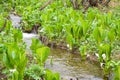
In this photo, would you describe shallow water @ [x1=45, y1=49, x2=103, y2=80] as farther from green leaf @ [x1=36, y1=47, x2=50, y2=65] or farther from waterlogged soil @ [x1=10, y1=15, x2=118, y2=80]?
green leaf @ [x1=36, y1=47, x2=50, y2=65]

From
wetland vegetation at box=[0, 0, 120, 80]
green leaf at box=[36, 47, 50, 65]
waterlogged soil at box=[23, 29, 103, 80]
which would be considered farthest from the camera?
waterlogged soil at box=[23, 29, 103, 80]

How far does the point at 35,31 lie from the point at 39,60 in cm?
445

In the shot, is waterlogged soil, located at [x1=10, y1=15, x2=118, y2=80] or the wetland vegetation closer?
the wetland vegetation

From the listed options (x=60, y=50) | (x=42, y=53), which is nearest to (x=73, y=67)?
(x=42, y=53)

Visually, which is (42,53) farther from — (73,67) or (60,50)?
(60,50)

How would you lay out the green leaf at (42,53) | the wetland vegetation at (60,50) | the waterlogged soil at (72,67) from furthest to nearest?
the waterlogged soil at (72,67), the green leaf at (42,53), the wetland vegetation at (60,50)

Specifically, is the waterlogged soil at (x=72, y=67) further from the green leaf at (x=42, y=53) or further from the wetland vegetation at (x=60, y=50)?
the green leaf at (x=42, y=53)

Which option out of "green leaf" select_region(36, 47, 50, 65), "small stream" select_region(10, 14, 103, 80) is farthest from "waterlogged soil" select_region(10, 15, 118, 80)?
"green leaf" select_region(36, 47, 50, 65)

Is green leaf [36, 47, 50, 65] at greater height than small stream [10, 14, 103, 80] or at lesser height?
greater

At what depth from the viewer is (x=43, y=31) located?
841 cm

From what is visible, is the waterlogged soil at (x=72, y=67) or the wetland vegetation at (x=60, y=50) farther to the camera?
the waterlogged soil at (x=72, y=67)

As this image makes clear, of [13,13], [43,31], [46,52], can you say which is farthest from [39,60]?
[13,13]

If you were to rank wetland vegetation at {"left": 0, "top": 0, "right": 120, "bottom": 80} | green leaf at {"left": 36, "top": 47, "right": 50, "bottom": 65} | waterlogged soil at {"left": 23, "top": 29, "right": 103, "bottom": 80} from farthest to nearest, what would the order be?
waterlogged soil at {"left": 23, "top": 29, "right": 103, "bottom": 80} → green leaf at {"left": 36, "top": 47, "right": 50, "bottom": 65} → wetland vegetation at {"left": 0, "top": 0, "right": 120, "bottom": 80}

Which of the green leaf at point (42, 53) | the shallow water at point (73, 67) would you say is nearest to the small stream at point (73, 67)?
the shallow water at point (73, 67)
